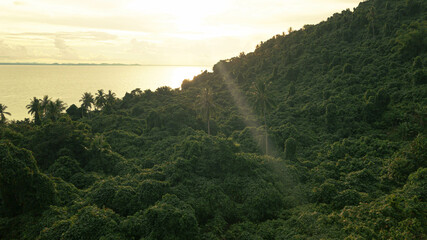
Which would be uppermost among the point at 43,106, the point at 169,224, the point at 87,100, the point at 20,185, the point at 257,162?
the point at 87,100

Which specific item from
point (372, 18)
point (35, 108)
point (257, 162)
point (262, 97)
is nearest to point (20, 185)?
point (257, 162)

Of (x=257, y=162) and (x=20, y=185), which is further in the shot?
(x=257, y=162)

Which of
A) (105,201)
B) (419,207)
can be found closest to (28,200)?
(105,201)

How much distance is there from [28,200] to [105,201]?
24.9ft

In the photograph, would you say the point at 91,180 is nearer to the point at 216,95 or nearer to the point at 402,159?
the point at 402,159

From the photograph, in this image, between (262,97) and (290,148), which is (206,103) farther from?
(290,148)

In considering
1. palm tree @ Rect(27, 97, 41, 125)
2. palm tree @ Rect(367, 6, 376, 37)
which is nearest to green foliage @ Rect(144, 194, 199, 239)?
palm tree @ Rect(27, 97, 41, 125)

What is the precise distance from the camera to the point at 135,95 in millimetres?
100500

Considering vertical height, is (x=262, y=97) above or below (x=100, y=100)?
below

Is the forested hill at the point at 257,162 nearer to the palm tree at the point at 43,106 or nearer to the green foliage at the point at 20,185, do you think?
the green foliage at the point at 20,185

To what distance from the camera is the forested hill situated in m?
23.2

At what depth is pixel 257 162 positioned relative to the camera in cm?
3800

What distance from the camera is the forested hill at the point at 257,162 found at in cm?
2323

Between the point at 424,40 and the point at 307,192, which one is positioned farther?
the point at 424,40
